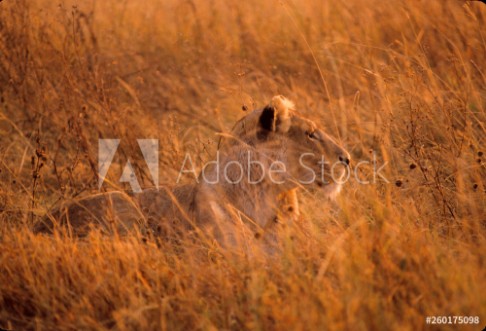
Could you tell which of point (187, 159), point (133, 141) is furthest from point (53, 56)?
point (187, 159)

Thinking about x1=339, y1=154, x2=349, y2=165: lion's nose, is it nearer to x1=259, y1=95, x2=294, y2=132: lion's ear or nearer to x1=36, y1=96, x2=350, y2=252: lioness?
x1=36, y1=96, x2=350, y2=252: lioness

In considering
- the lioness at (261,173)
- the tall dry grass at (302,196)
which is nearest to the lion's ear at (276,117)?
the lioness at (261,173)

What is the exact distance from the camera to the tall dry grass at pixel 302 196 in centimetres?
324

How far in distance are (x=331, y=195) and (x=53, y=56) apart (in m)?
5.08

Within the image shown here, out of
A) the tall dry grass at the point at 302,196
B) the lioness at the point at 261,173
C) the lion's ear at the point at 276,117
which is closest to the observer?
the tall dry grass at the point at 302,196

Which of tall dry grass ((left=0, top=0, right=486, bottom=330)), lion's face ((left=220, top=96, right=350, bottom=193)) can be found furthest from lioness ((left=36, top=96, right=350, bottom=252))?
tall dry grass ((left=0, top=0, right=486, bottom=330))

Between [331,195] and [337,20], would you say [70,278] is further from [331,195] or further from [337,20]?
[337,20]

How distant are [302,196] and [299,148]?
612 mm

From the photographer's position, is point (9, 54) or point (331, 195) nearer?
point (331, 195)

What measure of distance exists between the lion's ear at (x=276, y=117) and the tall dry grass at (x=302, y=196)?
378mm

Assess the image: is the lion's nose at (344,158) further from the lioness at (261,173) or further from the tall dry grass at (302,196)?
the tall dry grass at (302,196)

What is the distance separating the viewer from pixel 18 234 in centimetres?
428

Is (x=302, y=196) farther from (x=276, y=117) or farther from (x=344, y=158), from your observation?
(x=276, y=117)

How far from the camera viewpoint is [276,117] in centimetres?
438
